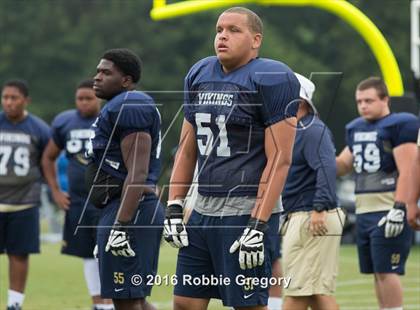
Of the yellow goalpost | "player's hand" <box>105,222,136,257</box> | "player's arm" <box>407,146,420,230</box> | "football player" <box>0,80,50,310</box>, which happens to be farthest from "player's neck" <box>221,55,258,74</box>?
the yellow goalpost

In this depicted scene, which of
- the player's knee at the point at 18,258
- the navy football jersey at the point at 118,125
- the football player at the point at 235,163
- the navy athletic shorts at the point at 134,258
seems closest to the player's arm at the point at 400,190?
the navy athletic shorts at the point at 134,258

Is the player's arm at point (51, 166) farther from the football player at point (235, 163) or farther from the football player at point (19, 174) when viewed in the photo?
the football player at point (235, 163)

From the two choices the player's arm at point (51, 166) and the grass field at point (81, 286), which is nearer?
the player's arm at point (51, 166)

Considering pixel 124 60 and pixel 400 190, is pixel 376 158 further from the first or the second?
pixel 124 60

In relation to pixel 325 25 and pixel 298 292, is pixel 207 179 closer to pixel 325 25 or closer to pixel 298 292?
pixel 298 292

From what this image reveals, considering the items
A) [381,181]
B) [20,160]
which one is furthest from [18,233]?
[381,181]

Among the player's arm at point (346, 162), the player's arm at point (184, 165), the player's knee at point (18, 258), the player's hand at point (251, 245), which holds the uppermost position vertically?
the player's arm at point (184, 165)

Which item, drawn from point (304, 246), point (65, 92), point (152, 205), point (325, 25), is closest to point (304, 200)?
point (304, 246)

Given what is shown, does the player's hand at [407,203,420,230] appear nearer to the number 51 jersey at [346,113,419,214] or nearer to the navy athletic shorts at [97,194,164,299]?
the navy athletic shorts at [97,194,164,299]

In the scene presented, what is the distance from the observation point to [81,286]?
1366cm

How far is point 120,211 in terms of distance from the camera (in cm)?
781

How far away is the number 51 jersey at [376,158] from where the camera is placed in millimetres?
9922

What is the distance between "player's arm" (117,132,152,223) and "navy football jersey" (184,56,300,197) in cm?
87

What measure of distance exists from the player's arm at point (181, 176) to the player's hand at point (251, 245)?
407 millimetres
